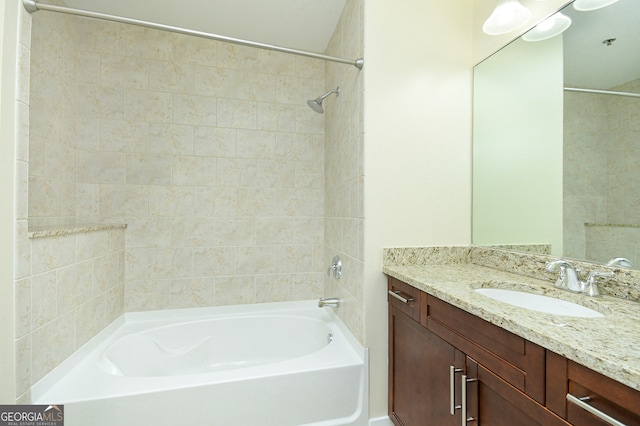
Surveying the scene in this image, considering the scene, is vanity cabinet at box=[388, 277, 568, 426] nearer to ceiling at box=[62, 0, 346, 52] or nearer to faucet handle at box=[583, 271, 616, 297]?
faucet handle at box=[583, 271, 616, 297]

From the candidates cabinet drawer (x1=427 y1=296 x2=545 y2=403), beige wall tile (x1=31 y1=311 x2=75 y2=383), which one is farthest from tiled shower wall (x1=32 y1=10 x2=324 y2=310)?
cabinet drawer (x1=427 y1=296 x2=545 y2=403)

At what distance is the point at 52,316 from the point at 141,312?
2.57 ft

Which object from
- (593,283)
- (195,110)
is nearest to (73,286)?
(195,110)

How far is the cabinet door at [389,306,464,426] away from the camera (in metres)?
1.05

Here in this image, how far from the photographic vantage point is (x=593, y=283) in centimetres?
99

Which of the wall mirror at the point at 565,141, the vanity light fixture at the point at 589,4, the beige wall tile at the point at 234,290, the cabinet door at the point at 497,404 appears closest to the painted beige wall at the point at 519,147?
the wall mirror at the point at 565,141

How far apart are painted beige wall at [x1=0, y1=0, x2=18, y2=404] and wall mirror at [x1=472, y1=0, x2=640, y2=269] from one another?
2.14 metres

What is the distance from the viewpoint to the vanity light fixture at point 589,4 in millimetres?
1070

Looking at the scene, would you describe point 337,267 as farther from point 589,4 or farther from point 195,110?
point 589,4

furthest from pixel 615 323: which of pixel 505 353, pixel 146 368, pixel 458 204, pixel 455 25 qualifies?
pixel 146 368

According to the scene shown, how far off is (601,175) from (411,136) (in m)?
0.80

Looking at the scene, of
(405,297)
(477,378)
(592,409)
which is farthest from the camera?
(405,297)

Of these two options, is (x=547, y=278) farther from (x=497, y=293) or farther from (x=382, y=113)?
(x=382, y=113)

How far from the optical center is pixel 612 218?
105 centimetres
